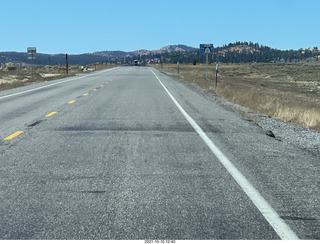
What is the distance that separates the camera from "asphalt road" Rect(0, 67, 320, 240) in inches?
147

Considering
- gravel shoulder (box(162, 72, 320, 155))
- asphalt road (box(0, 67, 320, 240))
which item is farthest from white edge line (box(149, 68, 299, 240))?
gravel shoulder (box(162, 72, 320, 155))

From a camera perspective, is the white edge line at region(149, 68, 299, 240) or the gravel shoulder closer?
the white edge line at region(149, 68, 299, 240)

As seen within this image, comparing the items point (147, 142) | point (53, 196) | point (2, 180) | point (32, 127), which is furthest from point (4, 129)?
point (53, 196)

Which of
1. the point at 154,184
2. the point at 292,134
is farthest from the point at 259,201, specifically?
the point at 292,134

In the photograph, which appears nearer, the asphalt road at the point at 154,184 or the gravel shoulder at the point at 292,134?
the asphalt road at the point at 154,184

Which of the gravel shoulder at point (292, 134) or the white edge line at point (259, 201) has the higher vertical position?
the white edge line at point (259, 201)

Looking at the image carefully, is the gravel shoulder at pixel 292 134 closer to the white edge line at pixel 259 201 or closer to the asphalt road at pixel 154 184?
the asphalt road at pixel 154 184

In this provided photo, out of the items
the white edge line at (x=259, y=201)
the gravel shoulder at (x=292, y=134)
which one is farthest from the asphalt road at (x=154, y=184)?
the gravel shoulder at (x=292, y=134)

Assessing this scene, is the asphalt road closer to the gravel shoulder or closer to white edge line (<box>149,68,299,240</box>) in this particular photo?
white edge line (<box>149,68,299,240</box>)

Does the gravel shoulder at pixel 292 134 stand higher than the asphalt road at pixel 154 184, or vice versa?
the asphalt road at pixel 154 184

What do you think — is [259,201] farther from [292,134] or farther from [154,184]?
[292,134]

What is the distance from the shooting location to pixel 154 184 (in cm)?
509

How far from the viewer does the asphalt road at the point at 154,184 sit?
374cm
